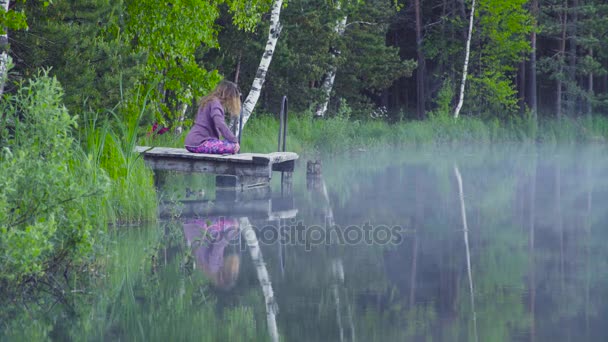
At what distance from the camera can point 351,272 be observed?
8664mm

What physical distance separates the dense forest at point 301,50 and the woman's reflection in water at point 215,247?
1.71 meters

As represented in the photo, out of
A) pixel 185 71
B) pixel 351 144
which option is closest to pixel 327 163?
pixel 351 144

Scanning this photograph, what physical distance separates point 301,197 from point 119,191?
164 inches

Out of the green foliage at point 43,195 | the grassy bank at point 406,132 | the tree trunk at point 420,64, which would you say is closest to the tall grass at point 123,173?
the green foliage at point 43,195

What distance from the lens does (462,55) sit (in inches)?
1442

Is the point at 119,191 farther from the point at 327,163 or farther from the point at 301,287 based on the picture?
the point at 327,163

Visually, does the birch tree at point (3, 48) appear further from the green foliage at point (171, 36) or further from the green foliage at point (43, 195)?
the green foliage at point (171, 36)

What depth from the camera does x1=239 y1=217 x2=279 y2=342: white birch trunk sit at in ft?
21.8

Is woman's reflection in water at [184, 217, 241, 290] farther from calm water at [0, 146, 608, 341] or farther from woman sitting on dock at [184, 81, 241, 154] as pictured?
woman sitting on dock at [184, 81, 241, 154]

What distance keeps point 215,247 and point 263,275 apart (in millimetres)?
1473

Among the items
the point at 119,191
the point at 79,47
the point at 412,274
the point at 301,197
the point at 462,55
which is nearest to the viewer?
the point at 412,274

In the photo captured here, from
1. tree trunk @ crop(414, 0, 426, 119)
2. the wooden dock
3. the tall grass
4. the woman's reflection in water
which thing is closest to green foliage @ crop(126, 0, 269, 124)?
the wooden dock

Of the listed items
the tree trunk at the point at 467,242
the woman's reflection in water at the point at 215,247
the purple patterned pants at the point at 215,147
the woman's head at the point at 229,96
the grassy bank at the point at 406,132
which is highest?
the woman's head at the point at 229,96

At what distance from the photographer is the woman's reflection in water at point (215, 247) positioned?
839 cm
